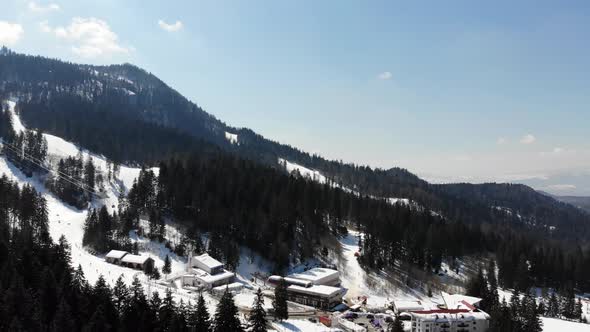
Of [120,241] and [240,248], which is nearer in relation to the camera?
[120,241]

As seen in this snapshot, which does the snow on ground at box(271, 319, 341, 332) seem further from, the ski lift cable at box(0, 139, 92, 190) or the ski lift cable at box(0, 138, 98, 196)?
the ski lift cable at box(0, 139, 92, 190)

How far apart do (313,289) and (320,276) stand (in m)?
7.40

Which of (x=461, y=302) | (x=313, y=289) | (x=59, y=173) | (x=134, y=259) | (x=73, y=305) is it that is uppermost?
(x=59, y=173)

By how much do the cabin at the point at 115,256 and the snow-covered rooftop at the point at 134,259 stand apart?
73 cm

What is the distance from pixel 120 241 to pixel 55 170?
5168cm

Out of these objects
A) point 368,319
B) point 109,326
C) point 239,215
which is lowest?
point 368,319

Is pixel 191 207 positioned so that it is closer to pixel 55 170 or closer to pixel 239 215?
pixel 239 215

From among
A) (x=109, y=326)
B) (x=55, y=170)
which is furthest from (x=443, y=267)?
(x=55, y=170)

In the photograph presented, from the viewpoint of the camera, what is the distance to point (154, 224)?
8731 centimetres

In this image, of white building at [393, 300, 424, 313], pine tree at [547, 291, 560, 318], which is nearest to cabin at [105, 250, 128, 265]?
white building at [393, 300, 424, 313]

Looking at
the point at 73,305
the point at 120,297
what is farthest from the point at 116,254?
the point at 73,305

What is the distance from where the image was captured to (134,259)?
74.5 meters

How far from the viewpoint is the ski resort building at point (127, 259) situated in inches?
2894

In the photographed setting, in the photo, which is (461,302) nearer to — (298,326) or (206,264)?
(298,326)
